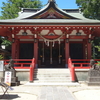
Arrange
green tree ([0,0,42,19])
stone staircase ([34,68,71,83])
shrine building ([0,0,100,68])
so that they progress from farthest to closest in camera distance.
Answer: green tree ([0,0,42,19]) < shrine building ([0,0,100,68]) < stone staircase ([34,68,71,83])

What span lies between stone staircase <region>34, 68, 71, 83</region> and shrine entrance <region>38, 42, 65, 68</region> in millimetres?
3850

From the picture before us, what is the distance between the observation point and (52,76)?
993 cm

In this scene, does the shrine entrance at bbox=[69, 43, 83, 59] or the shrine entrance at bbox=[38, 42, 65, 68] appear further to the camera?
the shrine entrance at bbox=[38, 42, 65, 68]

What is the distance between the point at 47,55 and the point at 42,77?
206 inches

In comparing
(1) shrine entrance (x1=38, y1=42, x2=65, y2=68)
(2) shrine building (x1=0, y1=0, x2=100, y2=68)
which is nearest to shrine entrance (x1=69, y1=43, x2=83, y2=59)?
(2) shrine building (x1=0, y1=0, x2=100, y2=68)

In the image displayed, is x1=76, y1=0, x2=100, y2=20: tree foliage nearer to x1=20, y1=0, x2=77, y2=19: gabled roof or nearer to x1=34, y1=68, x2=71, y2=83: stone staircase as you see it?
x1=20, y1=0, x2=77, y2=19: gabled roof

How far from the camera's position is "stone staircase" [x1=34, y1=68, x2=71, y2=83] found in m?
9.44

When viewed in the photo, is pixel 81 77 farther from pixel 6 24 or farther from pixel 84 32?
pixel 6 24

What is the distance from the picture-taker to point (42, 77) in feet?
32.1

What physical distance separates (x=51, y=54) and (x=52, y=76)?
14.8 feet

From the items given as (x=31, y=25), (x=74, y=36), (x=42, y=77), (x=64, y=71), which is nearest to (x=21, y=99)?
(x=42, y=77)

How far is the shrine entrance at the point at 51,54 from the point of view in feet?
47.3

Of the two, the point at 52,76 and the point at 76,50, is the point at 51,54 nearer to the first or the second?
the point at 76,50

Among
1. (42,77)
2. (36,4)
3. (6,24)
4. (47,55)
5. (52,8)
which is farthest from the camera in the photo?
(36,4)
